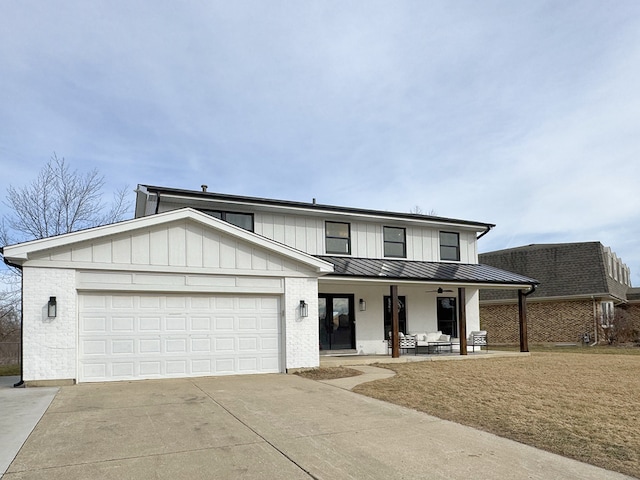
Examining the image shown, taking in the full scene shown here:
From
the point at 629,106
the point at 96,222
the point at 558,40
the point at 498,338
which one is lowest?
the point at 498,338

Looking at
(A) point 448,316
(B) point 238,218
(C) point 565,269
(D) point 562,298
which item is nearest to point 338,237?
(B) point 238,218

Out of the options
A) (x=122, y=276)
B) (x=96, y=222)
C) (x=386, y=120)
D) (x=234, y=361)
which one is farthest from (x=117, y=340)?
(x=96, y=222)

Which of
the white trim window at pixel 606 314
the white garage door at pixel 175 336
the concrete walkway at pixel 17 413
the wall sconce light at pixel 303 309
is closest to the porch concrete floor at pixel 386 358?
the wall sconce light at pixel 303 309

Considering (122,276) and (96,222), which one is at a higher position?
(96,222)

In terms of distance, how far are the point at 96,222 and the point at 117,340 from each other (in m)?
16.4

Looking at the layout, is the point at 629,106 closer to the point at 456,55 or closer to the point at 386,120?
the point at 456,55

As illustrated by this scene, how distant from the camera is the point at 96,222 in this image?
2634cm

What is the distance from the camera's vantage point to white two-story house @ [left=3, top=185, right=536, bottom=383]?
439 inches

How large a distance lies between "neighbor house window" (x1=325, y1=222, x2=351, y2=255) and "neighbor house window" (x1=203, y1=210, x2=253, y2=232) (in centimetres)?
298

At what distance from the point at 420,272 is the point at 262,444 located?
1266 centimetres

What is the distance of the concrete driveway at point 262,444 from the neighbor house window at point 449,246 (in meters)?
12.5

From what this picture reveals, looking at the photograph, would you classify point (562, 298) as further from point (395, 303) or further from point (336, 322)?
point (336, 322)

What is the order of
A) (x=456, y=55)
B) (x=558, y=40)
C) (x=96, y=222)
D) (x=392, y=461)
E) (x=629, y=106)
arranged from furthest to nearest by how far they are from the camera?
1. (x=96, y=222)
2. (x=629, y=106)
3. (x=456, y=55)
4. (x=558, y=40)
5. (x=392, y=461)

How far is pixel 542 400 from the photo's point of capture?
9094 mm
